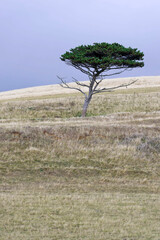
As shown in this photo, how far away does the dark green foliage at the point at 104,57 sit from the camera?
110 ft

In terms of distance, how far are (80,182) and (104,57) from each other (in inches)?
869

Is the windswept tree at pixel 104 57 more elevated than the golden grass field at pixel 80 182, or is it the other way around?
the windswept tree at pixel 104 57

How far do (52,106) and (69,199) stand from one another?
32.5 m

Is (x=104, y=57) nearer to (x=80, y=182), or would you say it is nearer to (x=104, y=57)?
(x=104, y=57)

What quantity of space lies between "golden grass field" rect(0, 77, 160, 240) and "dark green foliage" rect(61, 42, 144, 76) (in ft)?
37.4

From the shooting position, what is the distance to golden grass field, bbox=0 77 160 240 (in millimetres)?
7559

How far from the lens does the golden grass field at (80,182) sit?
756cm

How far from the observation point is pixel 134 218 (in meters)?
8.45

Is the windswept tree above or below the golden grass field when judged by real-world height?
above

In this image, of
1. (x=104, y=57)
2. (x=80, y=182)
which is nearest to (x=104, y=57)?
(x=104, y=57)

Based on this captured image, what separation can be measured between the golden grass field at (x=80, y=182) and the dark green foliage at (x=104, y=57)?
449 inches

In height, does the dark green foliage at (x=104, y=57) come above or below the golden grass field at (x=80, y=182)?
above

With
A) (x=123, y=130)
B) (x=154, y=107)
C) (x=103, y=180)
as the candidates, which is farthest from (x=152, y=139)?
(x=154, y=107)

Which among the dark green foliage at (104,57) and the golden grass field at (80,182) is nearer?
the golden grass field at (80,182)
